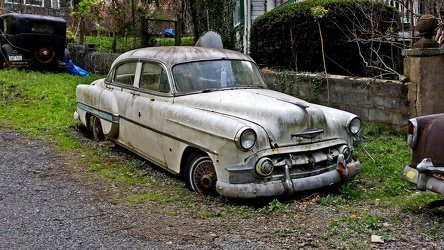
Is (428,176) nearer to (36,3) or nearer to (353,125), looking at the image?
(353,125)

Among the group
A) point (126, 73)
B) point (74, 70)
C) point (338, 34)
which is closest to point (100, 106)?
point (126, 73)

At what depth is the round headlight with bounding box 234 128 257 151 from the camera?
4977mm

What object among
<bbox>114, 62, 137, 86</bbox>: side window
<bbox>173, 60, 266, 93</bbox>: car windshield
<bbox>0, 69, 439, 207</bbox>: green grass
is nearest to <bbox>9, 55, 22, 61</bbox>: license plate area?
<bbox>0, 69, 439, 207</bbox>: green grass

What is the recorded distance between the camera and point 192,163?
226 inches

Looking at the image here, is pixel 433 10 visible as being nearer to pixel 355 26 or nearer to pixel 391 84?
pixel 355 26

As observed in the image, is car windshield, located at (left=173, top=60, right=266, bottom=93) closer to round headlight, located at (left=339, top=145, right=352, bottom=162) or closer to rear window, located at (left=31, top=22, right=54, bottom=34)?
round headlight, located at (left=339, top=145, right=352, bottom=162)

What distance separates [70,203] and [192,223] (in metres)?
1.51

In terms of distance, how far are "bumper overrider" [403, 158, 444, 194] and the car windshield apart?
2668 mm

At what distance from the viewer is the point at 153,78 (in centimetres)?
682

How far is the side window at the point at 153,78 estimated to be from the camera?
6.55 meters

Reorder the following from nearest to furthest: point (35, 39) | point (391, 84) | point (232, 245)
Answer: point (232, 245) → point (391, 84) → point (35, 39)

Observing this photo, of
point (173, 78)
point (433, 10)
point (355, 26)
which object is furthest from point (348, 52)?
point (173, 78)

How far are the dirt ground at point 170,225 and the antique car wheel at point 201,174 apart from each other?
6.2 inches

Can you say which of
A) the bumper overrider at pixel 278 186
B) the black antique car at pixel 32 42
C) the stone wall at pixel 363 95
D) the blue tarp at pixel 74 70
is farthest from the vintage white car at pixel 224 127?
the black antique car at pixel 32 42
